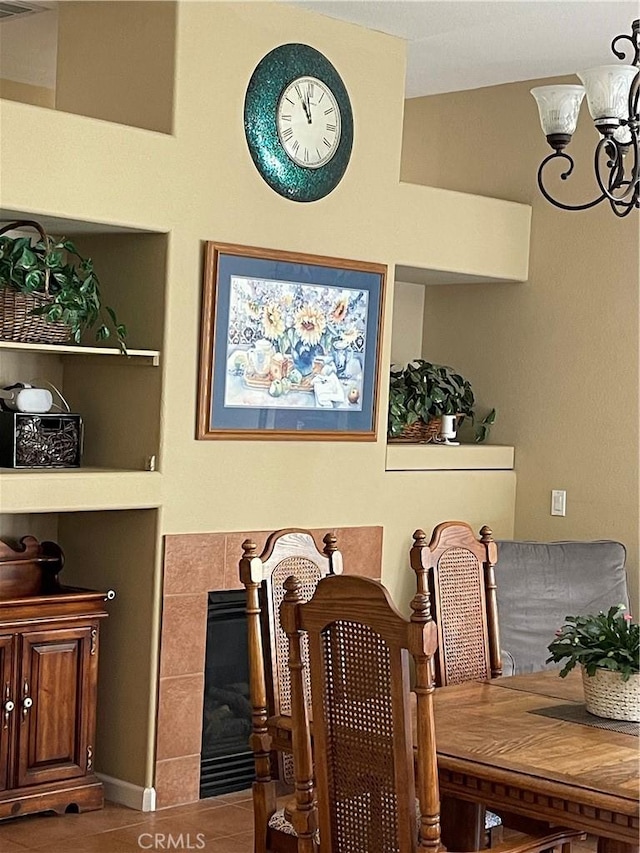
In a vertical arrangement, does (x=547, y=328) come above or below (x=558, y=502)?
above

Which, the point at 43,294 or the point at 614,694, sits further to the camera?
the point at 43,294

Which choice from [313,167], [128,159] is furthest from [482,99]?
[128,159]

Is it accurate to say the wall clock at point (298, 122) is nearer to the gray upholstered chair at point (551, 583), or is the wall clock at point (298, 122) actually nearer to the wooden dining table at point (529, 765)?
the gray upholstered chair at point (551, 583)

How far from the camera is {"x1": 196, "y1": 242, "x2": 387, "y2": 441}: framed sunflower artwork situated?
15.3 ft

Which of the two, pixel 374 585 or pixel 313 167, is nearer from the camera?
pixel 374 585

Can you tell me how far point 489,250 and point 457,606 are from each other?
2.29 metres

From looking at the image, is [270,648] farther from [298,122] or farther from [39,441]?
[298,122]

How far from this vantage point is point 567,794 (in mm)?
2570

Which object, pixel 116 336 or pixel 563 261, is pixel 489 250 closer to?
pixel 563 261

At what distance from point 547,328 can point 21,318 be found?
2541 millimetres

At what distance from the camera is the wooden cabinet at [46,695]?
4.39m

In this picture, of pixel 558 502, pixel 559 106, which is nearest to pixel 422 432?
pixel 558 502

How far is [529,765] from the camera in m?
2.73

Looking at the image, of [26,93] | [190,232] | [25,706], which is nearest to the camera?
[25,706]
